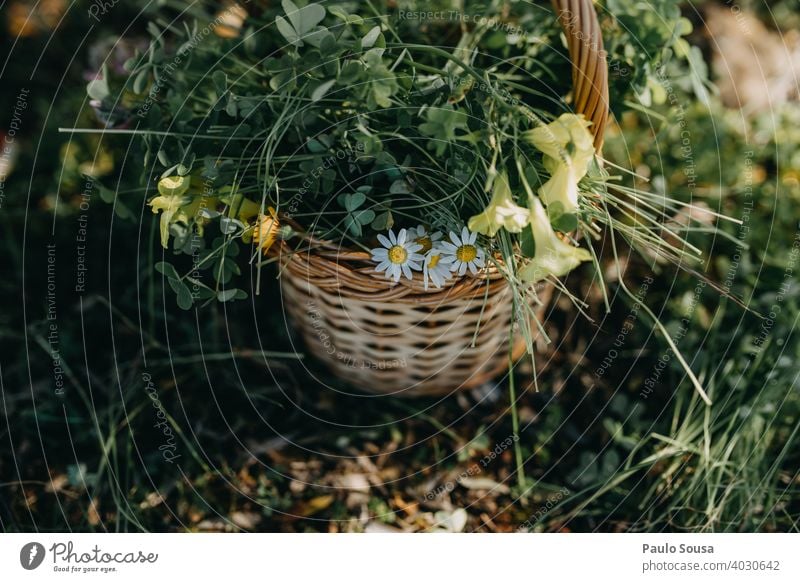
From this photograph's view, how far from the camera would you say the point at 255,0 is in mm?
743

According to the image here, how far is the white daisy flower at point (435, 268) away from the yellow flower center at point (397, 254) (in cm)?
2

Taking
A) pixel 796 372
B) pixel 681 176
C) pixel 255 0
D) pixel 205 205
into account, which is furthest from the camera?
pixel 681 176

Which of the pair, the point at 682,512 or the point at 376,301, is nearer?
the point at 376,301

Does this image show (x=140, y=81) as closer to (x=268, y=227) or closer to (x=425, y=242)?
(x=268, y=227)

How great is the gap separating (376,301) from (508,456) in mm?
329

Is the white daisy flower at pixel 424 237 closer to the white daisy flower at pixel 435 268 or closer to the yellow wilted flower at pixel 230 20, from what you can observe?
the white daisy flower at pixel 435 268

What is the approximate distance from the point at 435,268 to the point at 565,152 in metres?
0.16

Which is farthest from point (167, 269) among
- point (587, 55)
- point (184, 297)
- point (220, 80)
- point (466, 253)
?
point (587, 55)

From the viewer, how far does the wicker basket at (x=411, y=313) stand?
0.60 meters

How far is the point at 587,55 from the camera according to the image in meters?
0.59

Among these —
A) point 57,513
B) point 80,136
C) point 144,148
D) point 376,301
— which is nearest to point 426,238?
point 376,301

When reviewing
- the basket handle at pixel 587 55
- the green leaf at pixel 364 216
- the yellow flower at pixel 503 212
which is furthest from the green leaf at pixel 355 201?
the basket handle at pixel 587 55

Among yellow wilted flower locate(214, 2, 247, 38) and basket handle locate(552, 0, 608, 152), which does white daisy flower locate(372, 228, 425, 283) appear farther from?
yellow wilted flower locate(214, 2, 247, 38)

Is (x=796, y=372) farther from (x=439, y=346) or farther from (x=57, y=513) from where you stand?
(x=57, y=513)
